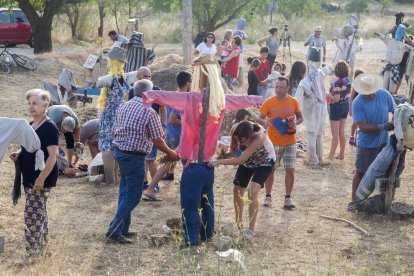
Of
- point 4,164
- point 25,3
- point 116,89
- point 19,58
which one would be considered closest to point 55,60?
point 19,58

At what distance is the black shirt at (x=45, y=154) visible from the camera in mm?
7105

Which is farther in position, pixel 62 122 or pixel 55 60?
pixel 55 60

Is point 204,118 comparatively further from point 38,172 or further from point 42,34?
point 42,34

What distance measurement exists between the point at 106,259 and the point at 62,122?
135 inches

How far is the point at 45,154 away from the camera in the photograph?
23.4ft

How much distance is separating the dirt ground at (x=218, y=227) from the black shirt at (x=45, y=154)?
2.18ft

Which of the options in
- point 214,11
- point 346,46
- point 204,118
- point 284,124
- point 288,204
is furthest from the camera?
point 214,11

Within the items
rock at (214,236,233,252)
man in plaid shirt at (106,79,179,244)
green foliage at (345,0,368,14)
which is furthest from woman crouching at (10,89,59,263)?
green foliage at (345,0,368,14)

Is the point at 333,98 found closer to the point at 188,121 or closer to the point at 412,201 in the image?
the point at 412,201

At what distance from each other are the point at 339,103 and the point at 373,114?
3153 millimetres

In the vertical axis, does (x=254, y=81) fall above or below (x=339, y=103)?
below

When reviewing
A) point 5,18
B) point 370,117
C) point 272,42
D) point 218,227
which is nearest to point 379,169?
point 370,117

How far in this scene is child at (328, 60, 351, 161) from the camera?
12125 millimetres

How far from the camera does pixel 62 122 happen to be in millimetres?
10578
